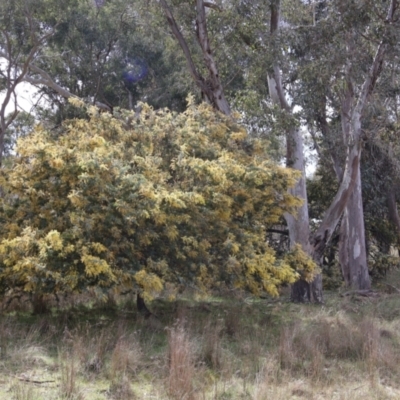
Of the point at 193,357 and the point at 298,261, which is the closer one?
the point at 193,357

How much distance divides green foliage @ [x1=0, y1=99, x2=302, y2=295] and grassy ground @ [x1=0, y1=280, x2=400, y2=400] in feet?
2.42

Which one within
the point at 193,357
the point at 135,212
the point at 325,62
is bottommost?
the point at 193,357

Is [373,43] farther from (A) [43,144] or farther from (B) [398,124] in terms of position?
(A) [43,144]

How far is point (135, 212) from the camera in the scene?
755cm

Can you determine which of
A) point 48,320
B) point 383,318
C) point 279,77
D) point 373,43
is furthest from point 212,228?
point 373,43

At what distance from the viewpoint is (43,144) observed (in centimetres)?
807

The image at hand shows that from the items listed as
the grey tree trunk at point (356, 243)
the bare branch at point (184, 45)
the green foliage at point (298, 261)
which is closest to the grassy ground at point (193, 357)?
the green foliage at point (298, 261)

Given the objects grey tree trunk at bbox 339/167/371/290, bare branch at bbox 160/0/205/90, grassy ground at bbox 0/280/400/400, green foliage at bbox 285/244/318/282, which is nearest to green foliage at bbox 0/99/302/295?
green foliage at bbox 285/244/318/282

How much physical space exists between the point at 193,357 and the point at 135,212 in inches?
82.8

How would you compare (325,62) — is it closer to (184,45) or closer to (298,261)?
(184,45)

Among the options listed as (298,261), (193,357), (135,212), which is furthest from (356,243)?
(193,357)

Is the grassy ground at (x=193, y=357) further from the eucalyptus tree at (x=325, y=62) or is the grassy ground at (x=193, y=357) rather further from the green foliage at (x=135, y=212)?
the eucalyptus tree at (x=325, y=62)

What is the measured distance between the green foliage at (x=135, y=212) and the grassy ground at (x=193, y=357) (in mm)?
737

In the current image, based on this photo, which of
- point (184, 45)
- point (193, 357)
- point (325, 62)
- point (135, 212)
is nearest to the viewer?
point (193, 357)
